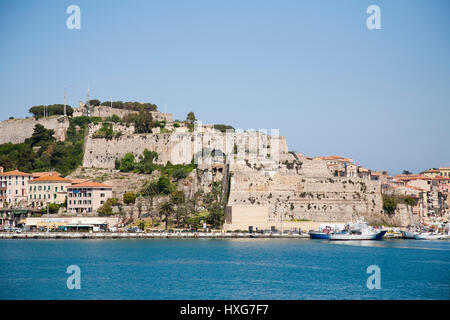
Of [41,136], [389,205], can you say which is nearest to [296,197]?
[389,205]

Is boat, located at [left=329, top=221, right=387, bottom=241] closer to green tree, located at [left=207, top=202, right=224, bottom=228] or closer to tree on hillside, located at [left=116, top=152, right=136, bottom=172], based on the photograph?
green tree, located at [left=207, top=202, right=224, bottom=228]

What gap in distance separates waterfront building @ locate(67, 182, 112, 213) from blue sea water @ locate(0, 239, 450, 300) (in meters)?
7.72

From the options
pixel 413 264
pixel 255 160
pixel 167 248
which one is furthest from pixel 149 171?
pixel 413 264

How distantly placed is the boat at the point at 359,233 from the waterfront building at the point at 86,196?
1834 centimetres

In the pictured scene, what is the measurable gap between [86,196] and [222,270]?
24937 millimetres

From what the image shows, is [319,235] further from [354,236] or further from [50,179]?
[50,179]

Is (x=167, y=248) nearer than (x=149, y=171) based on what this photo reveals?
Yes

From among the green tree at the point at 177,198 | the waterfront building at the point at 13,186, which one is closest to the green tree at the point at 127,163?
the green tree at the point at 177,198

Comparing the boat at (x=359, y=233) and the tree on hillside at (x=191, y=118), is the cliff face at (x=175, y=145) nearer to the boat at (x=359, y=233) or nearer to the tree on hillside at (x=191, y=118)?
the tree on hillside at (x=191, y=118)

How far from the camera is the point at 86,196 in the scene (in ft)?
171

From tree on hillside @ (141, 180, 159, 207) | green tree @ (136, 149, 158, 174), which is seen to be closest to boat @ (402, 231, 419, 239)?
tree on hillside @ (141, 180, 159, 207)
